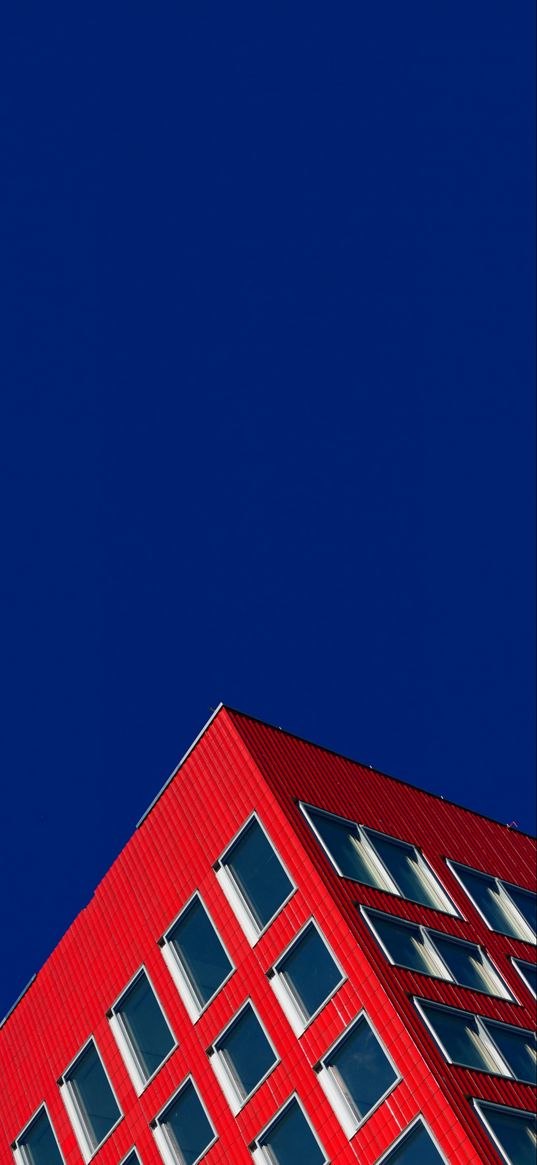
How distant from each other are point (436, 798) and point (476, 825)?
73.3 inches

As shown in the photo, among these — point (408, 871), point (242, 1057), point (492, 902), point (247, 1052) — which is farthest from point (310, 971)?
point (492, 902)

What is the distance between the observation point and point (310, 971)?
115ft

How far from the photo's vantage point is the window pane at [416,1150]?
30531mm

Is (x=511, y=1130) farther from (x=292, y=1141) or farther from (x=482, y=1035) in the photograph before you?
(x=292, y=1141)

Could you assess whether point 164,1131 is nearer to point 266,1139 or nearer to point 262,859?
point 266,1139

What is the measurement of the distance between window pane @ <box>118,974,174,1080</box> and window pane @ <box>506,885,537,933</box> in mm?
12422

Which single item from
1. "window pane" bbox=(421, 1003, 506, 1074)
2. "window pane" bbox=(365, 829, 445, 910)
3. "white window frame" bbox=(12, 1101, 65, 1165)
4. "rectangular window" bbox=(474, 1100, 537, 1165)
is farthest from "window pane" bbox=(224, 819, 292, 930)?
"white window frame" bbox=(12, 1101, 65, 1165)

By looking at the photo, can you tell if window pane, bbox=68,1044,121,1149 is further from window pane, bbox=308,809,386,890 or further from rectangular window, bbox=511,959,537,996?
rectangular window, bbox=511,959,537,996

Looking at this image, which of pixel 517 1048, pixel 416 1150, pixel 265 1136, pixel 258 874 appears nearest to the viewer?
pixel 416 1150

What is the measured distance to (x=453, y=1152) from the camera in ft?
98.8

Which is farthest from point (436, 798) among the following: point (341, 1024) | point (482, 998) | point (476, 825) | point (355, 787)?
point (341, 1024)

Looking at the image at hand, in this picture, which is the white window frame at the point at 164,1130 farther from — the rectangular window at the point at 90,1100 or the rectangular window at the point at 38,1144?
the rectangular window at the point at 38,1144

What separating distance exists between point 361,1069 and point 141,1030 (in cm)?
886

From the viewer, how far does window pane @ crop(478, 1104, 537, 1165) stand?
31.4m
